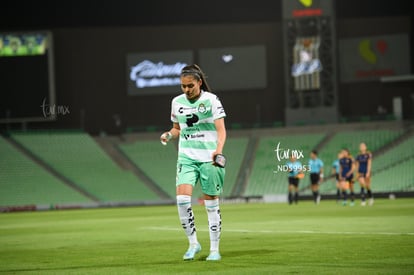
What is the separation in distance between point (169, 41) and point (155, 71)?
2565mm

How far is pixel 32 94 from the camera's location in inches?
2099

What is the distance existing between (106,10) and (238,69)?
9.52m

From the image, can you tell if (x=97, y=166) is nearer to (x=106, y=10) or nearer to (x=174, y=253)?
(x=106, y=10)

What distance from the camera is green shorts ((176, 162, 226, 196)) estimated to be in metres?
12.9

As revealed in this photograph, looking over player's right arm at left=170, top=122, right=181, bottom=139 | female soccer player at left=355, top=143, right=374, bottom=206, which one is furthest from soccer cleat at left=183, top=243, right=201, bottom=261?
female soccer player at left=355, top=143, right=374, bottom=206

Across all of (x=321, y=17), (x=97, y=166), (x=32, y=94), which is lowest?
(x=97, y=166)

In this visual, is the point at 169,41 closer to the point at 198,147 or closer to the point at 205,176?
the point at 198,147

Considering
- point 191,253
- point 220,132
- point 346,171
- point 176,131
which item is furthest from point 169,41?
point 191,253

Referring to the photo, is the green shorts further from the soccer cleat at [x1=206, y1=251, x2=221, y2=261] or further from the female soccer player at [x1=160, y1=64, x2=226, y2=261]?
the soccer cleat at [x1=206, y1=251, x2=221, y2=261]

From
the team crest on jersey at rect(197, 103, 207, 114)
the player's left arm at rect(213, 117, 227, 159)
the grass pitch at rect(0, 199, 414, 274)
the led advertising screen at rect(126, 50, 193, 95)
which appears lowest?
the grass pitch at rect(0, 199, 414, 274)

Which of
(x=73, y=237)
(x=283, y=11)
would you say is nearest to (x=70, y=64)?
(x=283, y=11)

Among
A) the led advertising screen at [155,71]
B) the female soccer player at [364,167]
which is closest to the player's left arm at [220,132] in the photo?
the female soccer player at [364,167]

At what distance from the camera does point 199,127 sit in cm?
1302

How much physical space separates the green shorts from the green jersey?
0.34 feet
